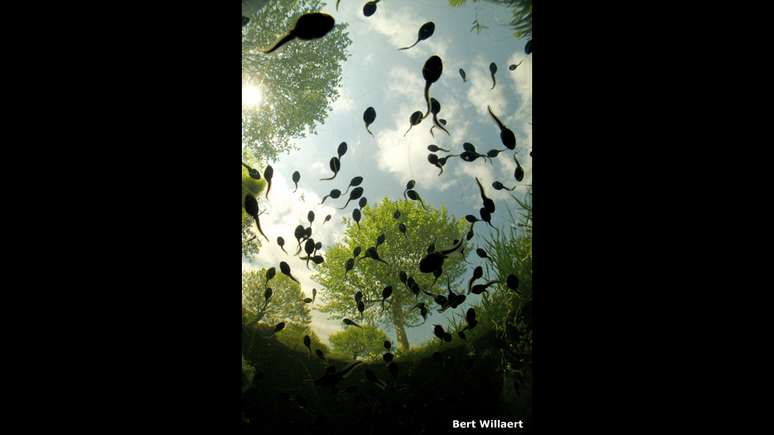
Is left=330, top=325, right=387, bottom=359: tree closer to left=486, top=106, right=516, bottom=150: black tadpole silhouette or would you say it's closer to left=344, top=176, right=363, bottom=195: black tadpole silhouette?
left=344, top=176, right=363, bottom=195: black tadpole silhouette

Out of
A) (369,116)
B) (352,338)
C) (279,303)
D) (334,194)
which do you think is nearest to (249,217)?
(279,303)

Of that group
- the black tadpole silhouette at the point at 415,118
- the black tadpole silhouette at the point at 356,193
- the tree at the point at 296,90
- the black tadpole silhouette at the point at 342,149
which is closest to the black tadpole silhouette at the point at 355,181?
the black tadpole silhouette at the point at 356,193

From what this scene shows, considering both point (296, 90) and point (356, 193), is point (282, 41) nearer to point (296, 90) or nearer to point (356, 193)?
point (356, 193)

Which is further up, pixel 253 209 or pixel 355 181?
pixel 355 181

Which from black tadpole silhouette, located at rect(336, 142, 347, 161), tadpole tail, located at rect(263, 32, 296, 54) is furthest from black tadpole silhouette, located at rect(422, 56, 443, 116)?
black tadpole silhouette, located at rect(336, 142, 347, 161)

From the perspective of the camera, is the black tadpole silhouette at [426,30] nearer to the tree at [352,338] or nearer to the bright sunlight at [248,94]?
the bright sunlight at [248,94]
